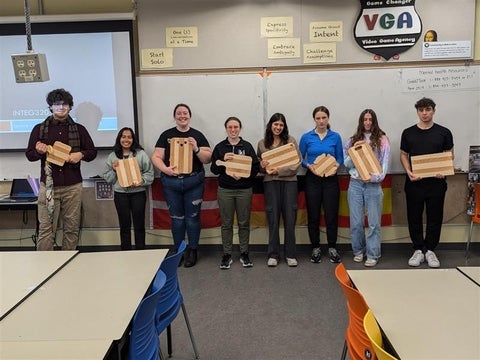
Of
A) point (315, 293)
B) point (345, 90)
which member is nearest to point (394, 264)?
point (315, 293)

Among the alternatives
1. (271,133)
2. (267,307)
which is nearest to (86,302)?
(267,307)

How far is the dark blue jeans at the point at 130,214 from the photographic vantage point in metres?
4.55

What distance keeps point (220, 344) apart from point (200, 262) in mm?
1710

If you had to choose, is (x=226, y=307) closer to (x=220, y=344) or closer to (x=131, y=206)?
(x=220, y=344)

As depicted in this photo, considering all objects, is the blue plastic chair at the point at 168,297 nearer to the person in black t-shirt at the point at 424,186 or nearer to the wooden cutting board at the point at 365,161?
the wooden cutting board at the point at 365,161

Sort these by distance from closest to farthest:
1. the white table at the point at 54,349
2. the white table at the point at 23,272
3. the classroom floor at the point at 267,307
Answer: the white table at the point at 54,349
the white table at the point at 23,272
the classroom floor at the point at 267,307

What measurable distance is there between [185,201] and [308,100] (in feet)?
5.22

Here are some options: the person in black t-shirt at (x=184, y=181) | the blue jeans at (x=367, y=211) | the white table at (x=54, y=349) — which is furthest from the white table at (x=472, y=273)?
the person in black t-shirt at (x=184, y=181)

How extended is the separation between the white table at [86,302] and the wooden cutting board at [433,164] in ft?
8.91

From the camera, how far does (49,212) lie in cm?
418

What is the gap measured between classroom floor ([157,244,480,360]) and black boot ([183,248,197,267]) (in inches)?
2.3

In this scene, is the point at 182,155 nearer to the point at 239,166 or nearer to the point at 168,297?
the point at 239,166

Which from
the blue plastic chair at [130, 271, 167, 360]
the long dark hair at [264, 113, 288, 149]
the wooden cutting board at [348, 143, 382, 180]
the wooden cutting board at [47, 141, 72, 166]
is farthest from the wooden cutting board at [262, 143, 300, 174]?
the blue plastic chair at [130, 271, 167, 360]

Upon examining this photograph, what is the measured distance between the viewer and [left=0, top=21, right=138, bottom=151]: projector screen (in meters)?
4.69
